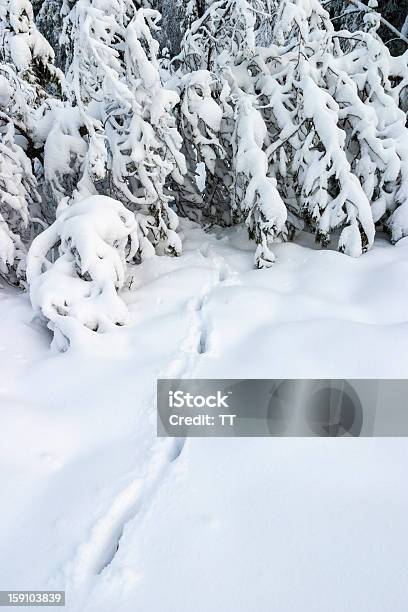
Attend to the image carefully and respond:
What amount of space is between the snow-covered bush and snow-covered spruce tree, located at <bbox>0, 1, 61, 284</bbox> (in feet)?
1.76

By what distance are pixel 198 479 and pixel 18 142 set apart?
414 cm

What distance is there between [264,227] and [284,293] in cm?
87

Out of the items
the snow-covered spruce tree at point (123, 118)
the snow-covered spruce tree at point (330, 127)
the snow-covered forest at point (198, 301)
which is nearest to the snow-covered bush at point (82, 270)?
the snow-covered forest at point (198, 301)

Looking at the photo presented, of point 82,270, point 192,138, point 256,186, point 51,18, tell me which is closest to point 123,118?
point 192,138

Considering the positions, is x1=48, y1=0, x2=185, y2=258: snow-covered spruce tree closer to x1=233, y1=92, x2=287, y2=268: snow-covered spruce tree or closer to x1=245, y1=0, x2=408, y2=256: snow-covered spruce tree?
x1=233, y1=92, x2=287, y2=268: snow-covered spruce tree

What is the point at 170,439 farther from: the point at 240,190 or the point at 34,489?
the point at 240,190

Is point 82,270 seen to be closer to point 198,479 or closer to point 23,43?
point 198,479

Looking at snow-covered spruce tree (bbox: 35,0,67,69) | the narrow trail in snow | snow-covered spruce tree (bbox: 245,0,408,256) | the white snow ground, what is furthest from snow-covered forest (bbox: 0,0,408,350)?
snow-covered spruce tree (bbox: 35,0,67,69)

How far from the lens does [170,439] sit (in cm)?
223

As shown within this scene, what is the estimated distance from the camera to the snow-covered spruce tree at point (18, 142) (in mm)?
4191

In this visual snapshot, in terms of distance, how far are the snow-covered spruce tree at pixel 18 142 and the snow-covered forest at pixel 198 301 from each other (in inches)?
1.0

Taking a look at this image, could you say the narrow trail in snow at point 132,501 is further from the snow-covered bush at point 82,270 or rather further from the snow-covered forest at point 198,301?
the snow-covered bush at point 82,270

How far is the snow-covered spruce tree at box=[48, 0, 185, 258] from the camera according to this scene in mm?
3746

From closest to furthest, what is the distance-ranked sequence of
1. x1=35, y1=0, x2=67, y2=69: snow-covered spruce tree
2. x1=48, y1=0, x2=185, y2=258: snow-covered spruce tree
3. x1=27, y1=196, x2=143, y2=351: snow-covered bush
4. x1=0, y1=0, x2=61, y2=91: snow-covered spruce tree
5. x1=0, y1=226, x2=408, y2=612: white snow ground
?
x1=0, y1=226, x2=408, y2=612: white snow ground < x1=27, y1=196, x2=143, y2=351: snow-covered bush < x1=48, y1=0, x2=185, y2=258: snow-covered spruce tree < x1=0, y1=0, x2=61, y2=91: snow-covered spruce tree < x1=35, y1=0, x2=67, y2=69: snow-covered spruce tree
